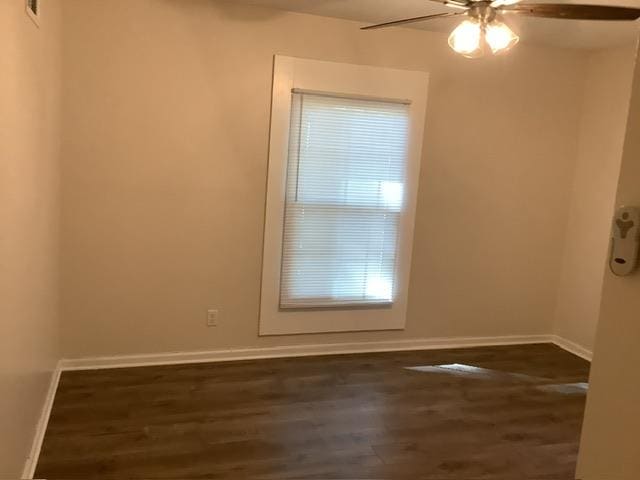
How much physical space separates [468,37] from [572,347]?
3062 mm

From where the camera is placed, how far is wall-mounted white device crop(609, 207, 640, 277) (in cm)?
93

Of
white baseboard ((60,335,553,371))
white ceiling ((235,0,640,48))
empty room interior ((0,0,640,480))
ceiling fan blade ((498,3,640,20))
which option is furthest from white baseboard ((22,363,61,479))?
ceiling fan blade ((498,3,640,20))

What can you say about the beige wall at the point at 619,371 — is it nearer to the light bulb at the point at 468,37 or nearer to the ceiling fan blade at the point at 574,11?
the ceiling fan blade at the point at 574,11

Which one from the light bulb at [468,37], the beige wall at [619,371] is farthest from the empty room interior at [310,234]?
the beige wall at [619,371]

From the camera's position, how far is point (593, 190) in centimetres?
436

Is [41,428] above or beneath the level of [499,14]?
beneath

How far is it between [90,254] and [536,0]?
317cm

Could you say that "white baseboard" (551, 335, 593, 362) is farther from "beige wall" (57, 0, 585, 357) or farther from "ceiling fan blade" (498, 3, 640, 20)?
"ceiling fan blade" (498, 3, 640, 20)

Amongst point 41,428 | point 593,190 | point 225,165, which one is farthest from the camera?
point 593,190

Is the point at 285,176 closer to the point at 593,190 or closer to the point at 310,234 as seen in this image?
the point at 310,234

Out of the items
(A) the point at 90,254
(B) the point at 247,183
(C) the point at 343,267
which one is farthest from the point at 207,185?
(C) the point at 343,267

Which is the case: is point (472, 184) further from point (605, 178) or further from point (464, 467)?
point (464, 467)

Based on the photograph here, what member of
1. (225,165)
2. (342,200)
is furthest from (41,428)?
(342,200)

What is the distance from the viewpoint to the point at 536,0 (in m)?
3.18
